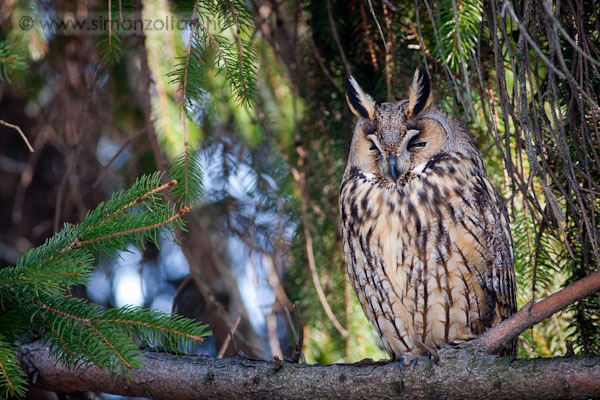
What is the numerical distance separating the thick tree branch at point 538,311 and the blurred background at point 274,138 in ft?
1.07

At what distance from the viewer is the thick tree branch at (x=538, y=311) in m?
1.36

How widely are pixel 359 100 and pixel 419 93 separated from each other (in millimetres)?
191

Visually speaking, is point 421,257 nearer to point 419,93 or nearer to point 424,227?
point 424,227

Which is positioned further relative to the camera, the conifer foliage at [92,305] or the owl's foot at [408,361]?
the owl's foot at [408,361]

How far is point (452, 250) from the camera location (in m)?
1.79

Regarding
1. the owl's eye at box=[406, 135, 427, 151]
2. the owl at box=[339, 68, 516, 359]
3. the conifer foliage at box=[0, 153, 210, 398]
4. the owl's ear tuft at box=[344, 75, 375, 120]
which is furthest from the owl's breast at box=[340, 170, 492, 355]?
the conifer foliage at box=[0, 153, 210, 398]

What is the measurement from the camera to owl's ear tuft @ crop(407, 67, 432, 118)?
1.82 metres

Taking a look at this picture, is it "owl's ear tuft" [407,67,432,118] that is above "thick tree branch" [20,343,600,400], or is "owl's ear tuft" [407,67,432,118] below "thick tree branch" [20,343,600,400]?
above

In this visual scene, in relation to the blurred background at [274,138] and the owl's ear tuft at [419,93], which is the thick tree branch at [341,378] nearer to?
the blurred background at [274,138]

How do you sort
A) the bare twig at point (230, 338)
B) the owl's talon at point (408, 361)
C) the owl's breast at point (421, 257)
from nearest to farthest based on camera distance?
the owl's talon at point (408, 361), the bare twig at point (230, 338), the owl's breast at point (421, 257)

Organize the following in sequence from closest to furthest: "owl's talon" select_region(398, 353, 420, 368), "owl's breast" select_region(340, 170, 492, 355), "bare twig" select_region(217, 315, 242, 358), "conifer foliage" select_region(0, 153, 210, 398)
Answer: "conifer foliage" select_region(0, 153, 210, 398), "owl's talon" select_region(398, 353, 420, 368), "bare twig" select_region(217, 315, 242, 358), "owl's breast" select_region(340, 170, 492, 355)

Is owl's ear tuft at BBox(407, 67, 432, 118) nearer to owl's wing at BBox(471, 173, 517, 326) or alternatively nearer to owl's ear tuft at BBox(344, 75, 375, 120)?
owl's ear tuft at BBox(344, 75, 375, 120)

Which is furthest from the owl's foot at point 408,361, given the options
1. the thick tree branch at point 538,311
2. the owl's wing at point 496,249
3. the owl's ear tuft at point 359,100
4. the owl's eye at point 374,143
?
the owl's ear tuft at point 359,100

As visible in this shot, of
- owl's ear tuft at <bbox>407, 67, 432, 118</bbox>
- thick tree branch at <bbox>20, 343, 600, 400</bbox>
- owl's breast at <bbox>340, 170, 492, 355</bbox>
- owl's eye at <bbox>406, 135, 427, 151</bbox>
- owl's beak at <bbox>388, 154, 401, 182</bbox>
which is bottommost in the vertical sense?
thick tree branch at <bbox>20, 343, 600, 400</bbox>
